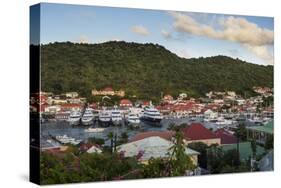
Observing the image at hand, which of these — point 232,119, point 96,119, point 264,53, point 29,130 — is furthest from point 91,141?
point 264,53

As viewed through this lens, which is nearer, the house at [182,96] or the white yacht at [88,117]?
the white yacht at [88,117]

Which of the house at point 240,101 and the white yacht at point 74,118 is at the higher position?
the house at point 240,101

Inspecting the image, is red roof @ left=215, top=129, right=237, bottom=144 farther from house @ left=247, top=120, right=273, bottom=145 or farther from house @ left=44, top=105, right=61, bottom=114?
house @ left=44, top=105, right=61, bottom=114

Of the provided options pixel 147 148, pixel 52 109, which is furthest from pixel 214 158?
pixel 52 109

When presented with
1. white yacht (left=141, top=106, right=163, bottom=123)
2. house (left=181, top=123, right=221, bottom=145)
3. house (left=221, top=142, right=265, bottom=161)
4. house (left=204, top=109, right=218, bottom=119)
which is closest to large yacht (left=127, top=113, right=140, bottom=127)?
white yacht (left=141, top=106, right=163, bottom=123)

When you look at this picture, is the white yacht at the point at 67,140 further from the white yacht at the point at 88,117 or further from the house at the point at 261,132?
the house at the point at 261,132

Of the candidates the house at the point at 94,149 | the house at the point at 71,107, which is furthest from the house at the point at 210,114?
the house at the point at 71,107
